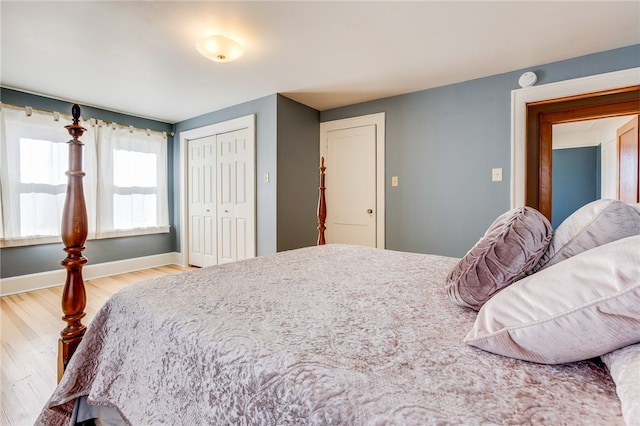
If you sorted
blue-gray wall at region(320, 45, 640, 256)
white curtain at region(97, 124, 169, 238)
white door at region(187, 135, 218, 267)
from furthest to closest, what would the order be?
white door at region(187, 135, 218, 267) → white curtain at region(97, 124, 169, 238) → blue-gray wall at region(320, 45, 640, 256)

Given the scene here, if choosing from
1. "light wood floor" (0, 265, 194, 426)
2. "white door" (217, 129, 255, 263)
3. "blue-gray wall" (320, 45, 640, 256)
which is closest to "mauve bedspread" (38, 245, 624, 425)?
"light wood floor" (0, 265, 194, 426)

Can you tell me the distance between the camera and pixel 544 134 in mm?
2820

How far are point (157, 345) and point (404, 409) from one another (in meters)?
0.75

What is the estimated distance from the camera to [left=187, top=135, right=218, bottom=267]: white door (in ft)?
14.2

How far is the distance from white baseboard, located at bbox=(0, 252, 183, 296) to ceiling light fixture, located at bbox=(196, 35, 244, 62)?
284 centimetres

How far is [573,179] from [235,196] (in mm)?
3733

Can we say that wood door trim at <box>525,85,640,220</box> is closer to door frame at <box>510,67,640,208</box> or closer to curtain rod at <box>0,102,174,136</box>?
door frame at <box>510,67,640,208</box>

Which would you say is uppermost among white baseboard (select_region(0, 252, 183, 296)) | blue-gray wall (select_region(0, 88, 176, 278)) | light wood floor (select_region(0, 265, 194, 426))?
blue-gray wall (select_region(0, 88, 176, 278))

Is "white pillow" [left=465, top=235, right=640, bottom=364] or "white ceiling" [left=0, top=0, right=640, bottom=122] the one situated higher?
"white ceiling" [left=0, top=0, right=640, bottom=122]

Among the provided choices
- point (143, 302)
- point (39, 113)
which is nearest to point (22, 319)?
point (39, 113)

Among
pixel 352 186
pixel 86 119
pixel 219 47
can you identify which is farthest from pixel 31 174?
pixel 352 186

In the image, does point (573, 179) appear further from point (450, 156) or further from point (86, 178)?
point (86, 178)

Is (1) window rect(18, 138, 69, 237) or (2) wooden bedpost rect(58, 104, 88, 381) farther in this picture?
(1) window rect(18, 138, 69, 237)

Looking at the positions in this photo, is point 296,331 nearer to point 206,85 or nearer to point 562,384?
point 562,384
